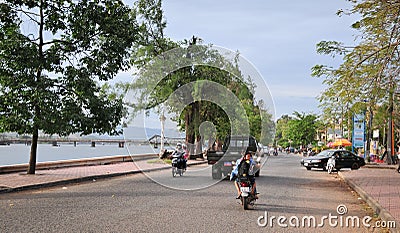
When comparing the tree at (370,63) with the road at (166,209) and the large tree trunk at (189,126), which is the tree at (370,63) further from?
the large tree trunk at (189,126)

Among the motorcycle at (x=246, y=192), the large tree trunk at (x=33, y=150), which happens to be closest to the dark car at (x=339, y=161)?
the large tree trunk at (x=33, y=150)

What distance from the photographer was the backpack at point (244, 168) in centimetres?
1157

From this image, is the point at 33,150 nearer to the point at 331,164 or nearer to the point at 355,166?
the point at 331,164

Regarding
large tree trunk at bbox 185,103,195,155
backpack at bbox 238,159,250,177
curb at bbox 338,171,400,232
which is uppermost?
large tree trunk at bbox 185,103,195,155

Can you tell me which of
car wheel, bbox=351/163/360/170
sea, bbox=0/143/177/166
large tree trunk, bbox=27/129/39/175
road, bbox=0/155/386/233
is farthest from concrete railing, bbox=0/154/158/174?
car wheel, bbox=351/163/360/170

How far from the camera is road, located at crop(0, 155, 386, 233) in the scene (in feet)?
28.9

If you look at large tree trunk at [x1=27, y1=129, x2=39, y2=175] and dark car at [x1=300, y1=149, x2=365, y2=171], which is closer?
large tree trunk at [x1=27, y1=129, x2=39, y2=175]

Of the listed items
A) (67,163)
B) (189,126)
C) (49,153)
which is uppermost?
(189,126)

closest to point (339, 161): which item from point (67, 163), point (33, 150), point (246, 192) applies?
point (67, 163)

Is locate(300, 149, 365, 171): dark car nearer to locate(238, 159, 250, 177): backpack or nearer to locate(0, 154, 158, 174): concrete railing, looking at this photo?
locate(0, 154, 158, 174): concrete railing

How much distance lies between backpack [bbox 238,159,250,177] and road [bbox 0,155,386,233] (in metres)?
0.82

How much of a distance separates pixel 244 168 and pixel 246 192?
2.01 ft

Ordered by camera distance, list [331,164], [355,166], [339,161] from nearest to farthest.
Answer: [331,164] < [339,161] < [355,166]

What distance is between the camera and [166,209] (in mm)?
11016
